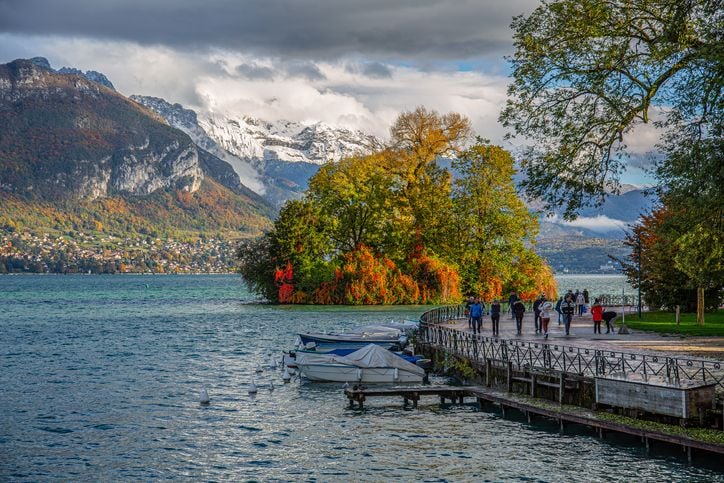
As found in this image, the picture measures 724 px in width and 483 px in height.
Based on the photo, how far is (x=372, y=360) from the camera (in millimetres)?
40250

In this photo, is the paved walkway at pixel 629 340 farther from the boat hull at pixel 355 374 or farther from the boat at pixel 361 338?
the boat hull at pixel 355 374

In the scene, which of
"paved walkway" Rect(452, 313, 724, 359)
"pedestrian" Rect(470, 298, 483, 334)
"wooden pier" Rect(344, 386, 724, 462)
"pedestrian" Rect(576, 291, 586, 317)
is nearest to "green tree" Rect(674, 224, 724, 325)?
"paved walkway" Rect(452, 313, 724, 359)

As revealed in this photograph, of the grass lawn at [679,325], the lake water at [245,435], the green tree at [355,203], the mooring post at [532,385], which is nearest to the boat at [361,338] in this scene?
the lake water at [245,435]

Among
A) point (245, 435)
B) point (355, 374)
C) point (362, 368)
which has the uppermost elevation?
point (362, 368)

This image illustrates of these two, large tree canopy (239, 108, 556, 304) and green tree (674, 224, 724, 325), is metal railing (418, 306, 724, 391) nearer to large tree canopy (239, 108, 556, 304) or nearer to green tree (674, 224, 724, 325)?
green tree (674, 224, 724, 325)

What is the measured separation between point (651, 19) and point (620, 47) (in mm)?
1327

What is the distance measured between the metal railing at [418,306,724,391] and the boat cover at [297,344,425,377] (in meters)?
2.54

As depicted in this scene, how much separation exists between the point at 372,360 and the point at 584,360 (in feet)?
38.3

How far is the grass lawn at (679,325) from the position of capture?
45.4 m

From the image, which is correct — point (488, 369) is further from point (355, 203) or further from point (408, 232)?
point (355, 203)

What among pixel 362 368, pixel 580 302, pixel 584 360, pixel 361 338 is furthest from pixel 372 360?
pixel 580 302

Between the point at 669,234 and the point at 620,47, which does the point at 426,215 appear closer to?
the point at 669,234

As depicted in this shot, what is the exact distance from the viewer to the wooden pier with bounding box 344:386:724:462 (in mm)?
23984

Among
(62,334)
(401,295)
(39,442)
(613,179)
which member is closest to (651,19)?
(613,179)
